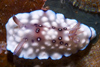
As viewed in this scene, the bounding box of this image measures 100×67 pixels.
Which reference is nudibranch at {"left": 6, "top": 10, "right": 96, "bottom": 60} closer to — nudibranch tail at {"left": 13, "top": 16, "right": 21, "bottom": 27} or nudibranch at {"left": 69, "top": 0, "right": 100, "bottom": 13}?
nudibranch tail at {"left": 13, "top": 16, "right": 21, "bottom": 27}

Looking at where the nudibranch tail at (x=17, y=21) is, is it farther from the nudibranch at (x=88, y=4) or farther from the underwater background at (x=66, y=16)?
the nudibranch at (x=88, y=4)

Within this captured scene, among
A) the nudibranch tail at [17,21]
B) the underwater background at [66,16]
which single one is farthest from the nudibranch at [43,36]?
the underwater background at [66,16]

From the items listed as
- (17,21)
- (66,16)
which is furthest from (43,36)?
(66,16)

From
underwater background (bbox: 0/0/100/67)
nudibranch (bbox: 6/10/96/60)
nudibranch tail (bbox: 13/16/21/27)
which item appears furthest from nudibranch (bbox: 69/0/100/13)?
nudibranch tail (bbox: 13/16/21/27)

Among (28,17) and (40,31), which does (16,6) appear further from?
(40,31)

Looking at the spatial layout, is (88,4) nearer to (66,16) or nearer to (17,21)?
(66,16)

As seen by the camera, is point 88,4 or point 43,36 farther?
point 88,4

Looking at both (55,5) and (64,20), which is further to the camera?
(55,5)

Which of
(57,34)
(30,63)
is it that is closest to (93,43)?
(57,34)
